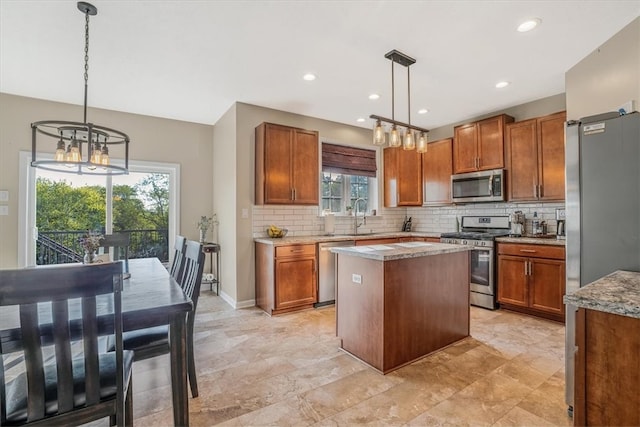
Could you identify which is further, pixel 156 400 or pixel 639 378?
pixel 156 400

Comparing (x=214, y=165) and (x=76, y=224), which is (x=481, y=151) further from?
(x=76, y=224)

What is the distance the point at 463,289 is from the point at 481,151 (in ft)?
7.41

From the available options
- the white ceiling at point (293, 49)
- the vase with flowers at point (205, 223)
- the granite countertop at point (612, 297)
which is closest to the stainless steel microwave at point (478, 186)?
the white ceiling at point (293, 49)

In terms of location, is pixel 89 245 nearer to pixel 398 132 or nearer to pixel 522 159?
pixel 398 132

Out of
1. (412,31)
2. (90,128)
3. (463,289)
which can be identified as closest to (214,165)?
(90,128)

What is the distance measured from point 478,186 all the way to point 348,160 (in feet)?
6.50

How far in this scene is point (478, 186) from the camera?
433 cm

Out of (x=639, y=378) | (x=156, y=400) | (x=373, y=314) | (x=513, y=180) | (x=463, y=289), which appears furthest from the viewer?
(x=513, y=180)

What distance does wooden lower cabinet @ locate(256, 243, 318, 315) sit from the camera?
12.1 ft

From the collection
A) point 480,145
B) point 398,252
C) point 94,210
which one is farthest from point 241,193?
point 480,145

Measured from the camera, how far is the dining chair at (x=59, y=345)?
105 centimetres

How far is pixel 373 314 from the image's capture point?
241 cm

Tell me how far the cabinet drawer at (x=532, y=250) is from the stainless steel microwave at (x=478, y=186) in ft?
2.26

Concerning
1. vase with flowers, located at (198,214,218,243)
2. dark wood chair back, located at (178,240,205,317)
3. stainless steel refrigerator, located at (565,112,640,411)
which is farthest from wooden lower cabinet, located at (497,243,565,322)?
vase with flowers, located at (198,214,218,243)
